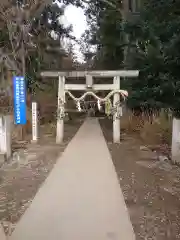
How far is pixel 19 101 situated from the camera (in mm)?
9453

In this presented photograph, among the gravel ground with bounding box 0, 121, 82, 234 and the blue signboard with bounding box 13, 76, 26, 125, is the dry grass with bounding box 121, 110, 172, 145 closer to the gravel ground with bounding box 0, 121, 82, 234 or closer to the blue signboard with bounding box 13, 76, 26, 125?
the gravel ground with bounding box 0, 121, 82, 234

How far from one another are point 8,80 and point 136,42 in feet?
22.3

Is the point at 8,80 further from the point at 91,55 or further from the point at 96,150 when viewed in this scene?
the point at 91,55

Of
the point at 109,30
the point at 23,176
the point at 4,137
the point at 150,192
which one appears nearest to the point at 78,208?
the point at 150,192

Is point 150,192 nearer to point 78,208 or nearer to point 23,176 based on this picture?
point 78,208

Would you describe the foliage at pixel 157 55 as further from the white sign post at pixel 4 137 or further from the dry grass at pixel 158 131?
the white sign post at pixel 4 137

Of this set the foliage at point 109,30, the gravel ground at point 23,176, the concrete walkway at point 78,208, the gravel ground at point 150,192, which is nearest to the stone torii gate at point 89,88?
the gravel ground at point 23,176

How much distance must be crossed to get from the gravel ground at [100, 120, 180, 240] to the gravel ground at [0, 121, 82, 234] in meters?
1.40

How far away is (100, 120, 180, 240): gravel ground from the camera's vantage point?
3486mm

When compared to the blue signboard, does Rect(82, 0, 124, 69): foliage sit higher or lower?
higher

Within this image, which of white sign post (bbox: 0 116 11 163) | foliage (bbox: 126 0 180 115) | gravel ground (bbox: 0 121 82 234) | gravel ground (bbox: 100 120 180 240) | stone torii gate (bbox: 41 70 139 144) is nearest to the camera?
gravel ground (bbox: 100 120 180 240)

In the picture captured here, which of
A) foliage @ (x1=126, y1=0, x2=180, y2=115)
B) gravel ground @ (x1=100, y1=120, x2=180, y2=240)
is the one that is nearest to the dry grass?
foliage @ (x1=126, y1=0, x2=180, y2=115)

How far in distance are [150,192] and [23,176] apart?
2362 mm

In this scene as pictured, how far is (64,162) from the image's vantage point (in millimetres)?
6676
